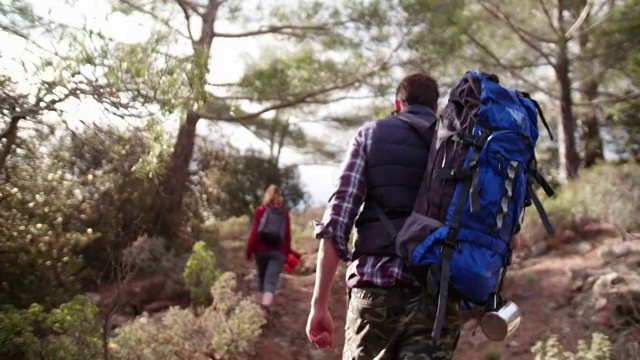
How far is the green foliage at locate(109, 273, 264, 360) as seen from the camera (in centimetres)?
546

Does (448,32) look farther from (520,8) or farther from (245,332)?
(245,332)

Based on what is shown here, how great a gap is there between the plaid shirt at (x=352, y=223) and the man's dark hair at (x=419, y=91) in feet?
0.73

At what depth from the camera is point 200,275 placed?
7258mm

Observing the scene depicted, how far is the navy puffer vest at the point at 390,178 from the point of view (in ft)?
7.53

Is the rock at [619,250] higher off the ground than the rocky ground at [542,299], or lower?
higher

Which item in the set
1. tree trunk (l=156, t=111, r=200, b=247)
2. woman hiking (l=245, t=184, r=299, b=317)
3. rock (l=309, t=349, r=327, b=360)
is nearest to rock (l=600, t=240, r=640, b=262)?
rock (l=309, t=349, r=327, b=360)

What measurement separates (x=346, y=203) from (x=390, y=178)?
0.55 feet

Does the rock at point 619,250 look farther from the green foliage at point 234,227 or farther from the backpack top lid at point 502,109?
the backpack top lid at point 502,109

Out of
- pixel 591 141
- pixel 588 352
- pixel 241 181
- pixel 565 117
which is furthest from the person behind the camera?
pixel 241 181

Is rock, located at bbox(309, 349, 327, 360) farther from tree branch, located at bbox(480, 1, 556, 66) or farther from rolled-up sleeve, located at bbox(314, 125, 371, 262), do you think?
tree branch, located at bbox(480, 1, 556, 66)

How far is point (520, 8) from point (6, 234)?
8811 millimetres

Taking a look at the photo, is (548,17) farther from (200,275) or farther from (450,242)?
(450,242)

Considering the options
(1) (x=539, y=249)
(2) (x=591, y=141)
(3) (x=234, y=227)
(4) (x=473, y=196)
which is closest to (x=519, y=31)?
(2) (x=591, y=141)

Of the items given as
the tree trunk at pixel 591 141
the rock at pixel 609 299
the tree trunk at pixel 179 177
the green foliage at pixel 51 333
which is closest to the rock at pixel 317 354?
the green foliage at pixel 51 333
